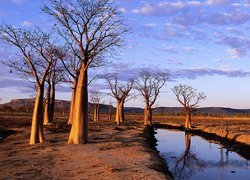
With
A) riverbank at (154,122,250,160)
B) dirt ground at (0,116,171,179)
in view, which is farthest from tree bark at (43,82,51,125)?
dirt ground at (0,116,171,179)

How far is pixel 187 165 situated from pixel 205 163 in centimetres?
155

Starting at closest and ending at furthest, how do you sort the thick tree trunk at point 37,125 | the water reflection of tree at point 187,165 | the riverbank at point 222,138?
the water reflection of tree at point 187,165
the thick tree trunk at point 37,125
the riverbank at point 222,138

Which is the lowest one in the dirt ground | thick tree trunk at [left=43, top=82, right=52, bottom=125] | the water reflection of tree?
the water reflection of tree

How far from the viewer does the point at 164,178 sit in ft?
36.6

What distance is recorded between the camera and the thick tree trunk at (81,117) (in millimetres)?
20062

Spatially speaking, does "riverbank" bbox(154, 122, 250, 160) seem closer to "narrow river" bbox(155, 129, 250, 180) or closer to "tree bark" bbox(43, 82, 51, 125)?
"narrow river" bbox(155, 129, 250, 180)

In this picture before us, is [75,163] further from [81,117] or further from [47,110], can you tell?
[47,110]

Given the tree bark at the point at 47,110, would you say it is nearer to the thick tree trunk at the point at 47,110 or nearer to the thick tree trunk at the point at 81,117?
the thick tree trunk at the point at 47,110

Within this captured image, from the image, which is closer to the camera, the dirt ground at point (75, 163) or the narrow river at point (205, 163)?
the dirt ground at point (75, 163)

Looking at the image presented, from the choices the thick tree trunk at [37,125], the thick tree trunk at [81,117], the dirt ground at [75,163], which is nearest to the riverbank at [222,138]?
the thick tree trunk at [81,117]

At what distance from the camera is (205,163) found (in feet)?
71.7

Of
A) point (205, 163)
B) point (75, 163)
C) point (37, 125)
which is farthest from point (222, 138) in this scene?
point (75, 163)

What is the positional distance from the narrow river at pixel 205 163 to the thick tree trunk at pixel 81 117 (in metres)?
4.84

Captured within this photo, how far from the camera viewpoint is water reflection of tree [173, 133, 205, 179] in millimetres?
17941
